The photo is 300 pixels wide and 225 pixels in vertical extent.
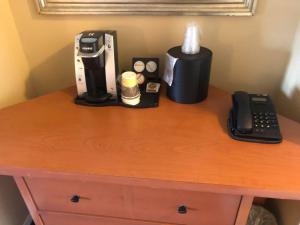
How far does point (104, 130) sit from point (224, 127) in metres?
0.40

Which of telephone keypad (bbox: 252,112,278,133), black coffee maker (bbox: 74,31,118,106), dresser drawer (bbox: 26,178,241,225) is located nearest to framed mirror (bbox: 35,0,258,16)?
black coffee maker (bbox: 74,31,118,106)

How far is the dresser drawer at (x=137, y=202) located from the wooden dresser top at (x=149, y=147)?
0.09m

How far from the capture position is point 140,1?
3.41 feet

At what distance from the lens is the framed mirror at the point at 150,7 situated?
1.01 meters

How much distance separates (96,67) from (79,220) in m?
0.55

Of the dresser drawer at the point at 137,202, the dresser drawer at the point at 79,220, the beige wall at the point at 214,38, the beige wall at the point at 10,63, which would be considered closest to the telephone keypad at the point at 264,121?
the dresser drawer at the point at 137,202

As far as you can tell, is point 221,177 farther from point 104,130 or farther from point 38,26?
point 38,26

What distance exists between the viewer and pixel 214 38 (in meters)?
1.10

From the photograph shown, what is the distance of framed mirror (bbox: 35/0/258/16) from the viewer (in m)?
1.01

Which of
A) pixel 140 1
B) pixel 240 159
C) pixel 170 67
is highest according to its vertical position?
pixel 140 1

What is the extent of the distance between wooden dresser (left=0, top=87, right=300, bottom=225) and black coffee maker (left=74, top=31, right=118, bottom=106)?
0.06m

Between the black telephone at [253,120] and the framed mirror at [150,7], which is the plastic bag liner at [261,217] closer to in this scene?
the black telephone at [253,120]

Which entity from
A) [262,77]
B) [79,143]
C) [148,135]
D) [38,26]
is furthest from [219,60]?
[38,26]

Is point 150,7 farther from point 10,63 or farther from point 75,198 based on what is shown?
point 75,198
